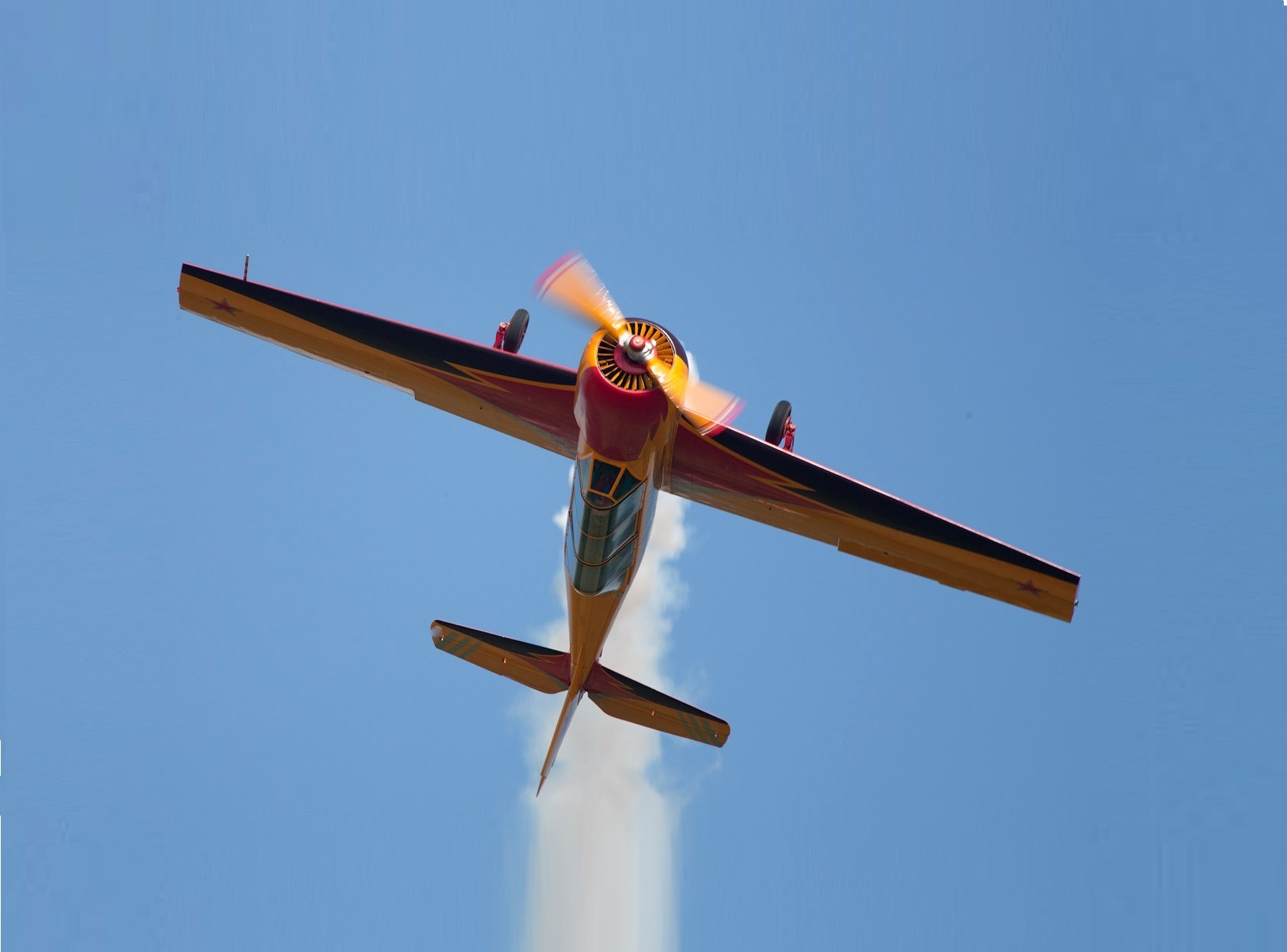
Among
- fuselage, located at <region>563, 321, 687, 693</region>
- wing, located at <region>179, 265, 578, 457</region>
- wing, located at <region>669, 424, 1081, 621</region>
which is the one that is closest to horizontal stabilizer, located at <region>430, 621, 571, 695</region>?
fuselage, located at <region>563, 321, 687, 693</region>

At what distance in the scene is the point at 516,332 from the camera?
20.9 meters

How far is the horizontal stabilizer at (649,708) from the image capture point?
74.6ft

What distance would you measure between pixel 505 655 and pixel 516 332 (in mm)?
6178

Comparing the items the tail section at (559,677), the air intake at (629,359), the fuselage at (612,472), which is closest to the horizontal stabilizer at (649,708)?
the tail section at (559,677)

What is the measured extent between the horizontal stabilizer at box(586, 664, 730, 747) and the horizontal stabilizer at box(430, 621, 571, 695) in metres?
0.65

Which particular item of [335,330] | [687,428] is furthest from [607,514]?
[335,330]

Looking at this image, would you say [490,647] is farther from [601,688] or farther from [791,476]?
[791,476]

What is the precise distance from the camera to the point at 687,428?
20.2 metres

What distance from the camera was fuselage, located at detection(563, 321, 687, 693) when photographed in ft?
58.7

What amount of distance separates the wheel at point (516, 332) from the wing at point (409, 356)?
0.13m

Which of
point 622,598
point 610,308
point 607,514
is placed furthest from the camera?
point 622,598

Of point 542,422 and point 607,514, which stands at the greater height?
point 542,422

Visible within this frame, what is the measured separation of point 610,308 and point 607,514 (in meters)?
3.25

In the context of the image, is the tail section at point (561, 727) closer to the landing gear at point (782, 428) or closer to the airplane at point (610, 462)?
the airplane at point (610, 462)
